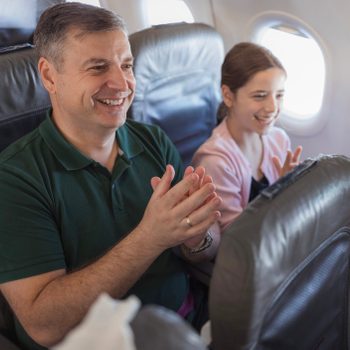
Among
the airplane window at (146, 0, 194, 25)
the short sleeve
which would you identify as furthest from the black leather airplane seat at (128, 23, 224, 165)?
the airplane window at (146, 0, 194, 25)

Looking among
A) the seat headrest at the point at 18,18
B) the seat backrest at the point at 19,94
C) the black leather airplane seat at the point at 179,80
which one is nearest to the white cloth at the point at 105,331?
the seat backrest at the point at 19,94

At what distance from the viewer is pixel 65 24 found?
1253 mm

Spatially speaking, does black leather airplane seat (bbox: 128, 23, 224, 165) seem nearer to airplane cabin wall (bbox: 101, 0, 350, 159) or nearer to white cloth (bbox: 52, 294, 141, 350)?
airplane cabin wall (bbox: 101, 0, 350, 159)

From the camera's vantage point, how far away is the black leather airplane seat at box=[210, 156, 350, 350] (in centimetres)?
78

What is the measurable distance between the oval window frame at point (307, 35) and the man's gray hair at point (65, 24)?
116 cm

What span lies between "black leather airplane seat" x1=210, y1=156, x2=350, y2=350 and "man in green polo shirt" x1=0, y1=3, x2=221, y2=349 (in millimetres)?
281

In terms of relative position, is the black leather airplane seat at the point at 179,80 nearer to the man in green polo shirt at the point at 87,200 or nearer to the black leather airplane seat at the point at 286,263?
the man in green polo shirt at the point at 87,200

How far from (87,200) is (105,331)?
819mm

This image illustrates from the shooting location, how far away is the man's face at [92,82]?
4.14 ft

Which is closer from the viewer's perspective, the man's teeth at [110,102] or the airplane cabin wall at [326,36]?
the man's teeth at [110,102]

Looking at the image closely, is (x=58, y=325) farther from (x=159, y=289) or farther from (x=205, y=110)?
(x=205, y=110)

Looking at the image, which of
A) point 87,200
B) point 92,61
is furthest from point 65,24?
point 87,200

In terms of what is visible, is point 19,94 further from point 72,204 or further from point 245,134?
point 245,134

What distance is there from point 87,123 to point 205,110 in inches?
38.3
